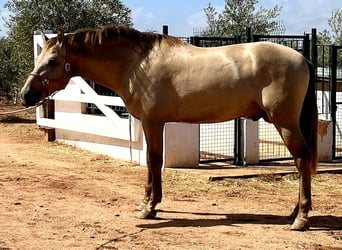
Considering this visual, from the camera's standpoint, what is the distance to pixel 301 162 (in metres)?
5.41

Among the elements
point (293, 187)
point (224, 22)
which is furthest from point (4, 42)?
point (293, 187)

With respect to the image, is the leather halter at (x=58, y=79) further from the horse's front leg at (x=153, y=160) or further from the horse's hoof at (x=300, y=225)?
the horse's hoof at (x=300, y=225)

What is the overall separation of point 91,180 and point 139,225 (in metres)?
2.44

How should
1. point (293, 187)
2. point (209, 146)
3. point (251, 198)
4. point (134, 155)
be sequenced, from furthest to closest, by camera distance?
point (209, 146), point (134, 155), point (293, 187), point (251, 198)

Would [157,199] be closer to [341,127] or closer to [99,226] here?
[99,226]

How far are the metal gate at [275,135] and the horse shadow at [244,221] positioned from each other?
10.9 ft

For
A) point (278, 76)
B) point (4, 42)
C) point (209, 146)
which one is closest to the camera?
point (278, 76)

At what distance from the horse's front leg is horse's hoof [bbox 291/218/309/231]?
55.1 inches

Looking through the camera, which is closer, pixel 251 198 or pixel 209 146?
pixel 251 198

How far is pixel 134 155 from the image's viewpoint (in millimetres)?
9016

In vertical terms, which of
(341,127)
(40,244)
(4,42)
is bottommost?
(40,244)

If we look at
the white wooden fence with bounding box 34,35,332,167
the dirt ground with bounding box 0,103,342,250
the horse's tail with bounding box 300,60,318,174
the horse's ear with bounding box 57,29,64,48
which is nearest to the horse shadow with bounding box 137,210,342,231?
the dirt ground with bounding box 0,103,342,250

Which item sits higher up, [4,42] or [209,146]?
[4,42]

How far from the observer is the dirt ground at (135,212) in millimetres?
4906
